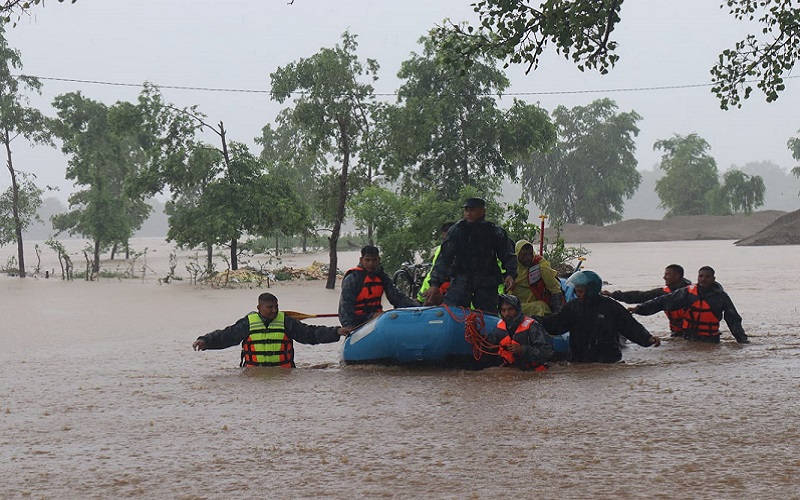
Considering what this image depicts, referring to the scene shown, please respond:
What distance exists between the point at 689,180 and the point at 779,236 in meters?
35.8

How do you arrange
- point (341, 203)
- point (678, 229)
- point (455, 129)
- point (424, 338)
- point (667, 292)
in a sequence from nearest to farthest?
1. point (424, 338)
2. point (667, 292)
3. point (341, 203)
4. point (455, 129)
5. point (678, 229)

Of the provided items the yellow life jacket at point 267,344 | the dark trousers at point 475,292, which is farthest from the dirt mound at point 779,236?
the yellow life jacket at point 267,344

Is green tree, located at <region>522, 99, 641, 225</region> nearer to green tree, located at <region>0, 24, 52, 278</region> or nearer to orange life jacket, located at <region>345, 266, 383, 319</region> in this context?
green tree, located at <region>0, 24, 52, 278</region>

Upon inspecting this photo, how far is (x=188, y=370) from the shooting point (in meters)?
11.6

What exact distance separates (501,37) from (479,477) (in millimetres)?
6207

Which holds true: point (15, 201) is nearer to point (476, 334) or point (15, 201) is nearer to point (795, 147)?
point (476, 334)

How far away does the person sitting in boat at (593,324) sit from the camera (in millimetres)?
9625

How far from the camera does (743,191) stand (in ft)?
275

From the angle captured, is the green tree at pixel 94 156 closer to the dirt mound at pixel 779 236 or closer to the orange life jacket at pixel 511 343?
the orange life jacket at pixel 511 343

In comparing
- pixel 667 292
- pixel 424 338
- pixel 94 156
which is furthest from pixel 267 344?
pixel 94 156

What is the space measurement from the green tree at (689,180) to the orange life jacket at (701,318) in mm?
84945

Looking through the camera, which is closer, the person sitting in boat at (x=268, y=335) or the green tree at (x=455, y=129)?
the person sitting in boat at (x=268, y=335)

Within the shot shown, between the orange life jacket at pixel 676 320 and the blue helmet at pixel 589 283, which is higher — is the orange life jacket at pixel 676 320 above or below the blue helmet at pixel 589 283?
below

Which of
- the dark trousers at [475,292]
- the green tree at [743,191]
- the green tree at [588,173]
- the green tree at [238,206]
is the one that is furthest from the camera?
the green tree at [588,173]
